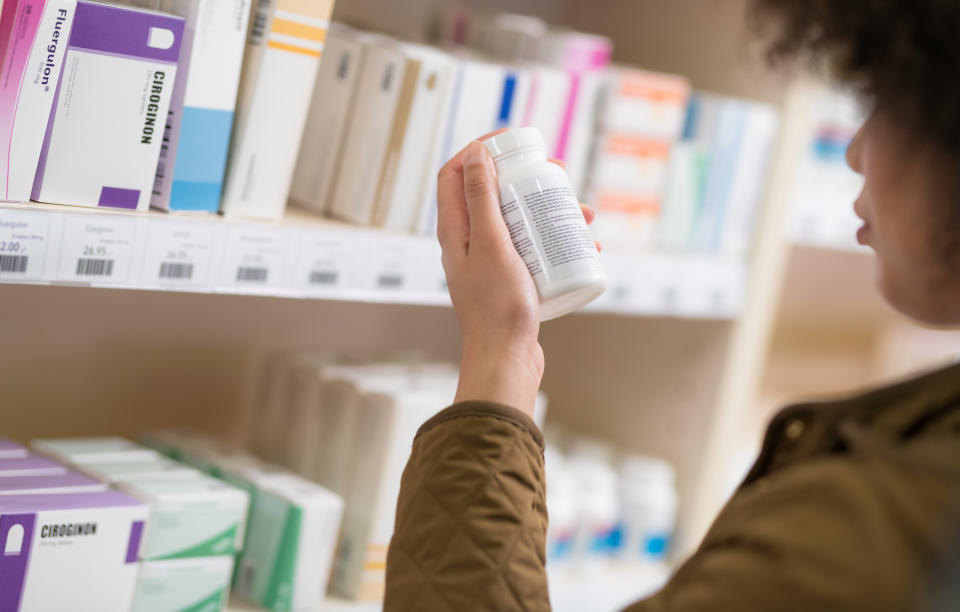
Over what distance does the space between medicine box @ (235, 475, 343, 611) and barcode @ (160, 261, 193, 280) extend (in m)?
0.32

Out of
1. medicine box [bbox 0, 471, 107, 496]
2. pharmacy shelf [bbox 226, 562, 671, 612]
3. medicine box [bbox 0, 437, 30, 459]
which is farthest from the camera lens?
pharmacy shelf [bbox 226, 562, 671, 612]

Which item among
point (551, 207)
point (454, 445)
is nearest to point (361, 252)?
point (551, 207)

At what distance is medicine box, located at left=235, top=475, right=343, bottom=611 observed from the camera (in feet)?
4.46

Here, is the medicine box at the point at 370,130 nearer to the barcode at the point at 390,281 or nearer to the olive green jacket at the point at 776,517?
the barcode at the point at 390,281

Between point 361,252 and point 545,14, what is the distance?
2.81 feet

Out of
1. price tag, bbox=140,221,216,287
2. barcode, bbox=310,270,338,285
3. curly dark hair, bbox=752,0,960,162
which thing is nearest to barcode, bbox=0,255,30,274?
price tag, bbox=140,221,216,287

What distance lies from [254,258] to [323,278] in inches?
4.1

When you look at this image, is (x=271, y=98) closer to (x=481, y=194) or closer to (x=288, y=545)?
(x=481, y=194)

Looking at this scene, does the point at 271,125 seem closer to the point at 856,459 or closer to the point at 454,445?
the point at 454,445

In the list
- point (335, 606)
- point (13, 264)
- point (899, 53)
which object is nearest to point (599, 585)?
point (335, 606)

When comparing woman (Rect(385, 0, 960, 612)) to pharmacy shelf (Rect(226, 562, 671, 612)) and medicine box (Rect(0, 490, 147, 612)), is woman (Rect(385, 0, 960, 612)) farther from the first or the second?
pharmacy shelf (Rect(226, 562, 671, 612))

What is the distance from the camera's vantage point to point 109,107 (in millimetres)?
1114

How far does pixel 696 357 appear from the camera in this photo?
6.28 feet

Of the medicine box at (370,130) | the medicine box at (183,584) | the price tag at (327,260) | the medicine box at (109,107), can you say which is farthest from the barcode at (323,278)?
the medicine box at (183,584)
